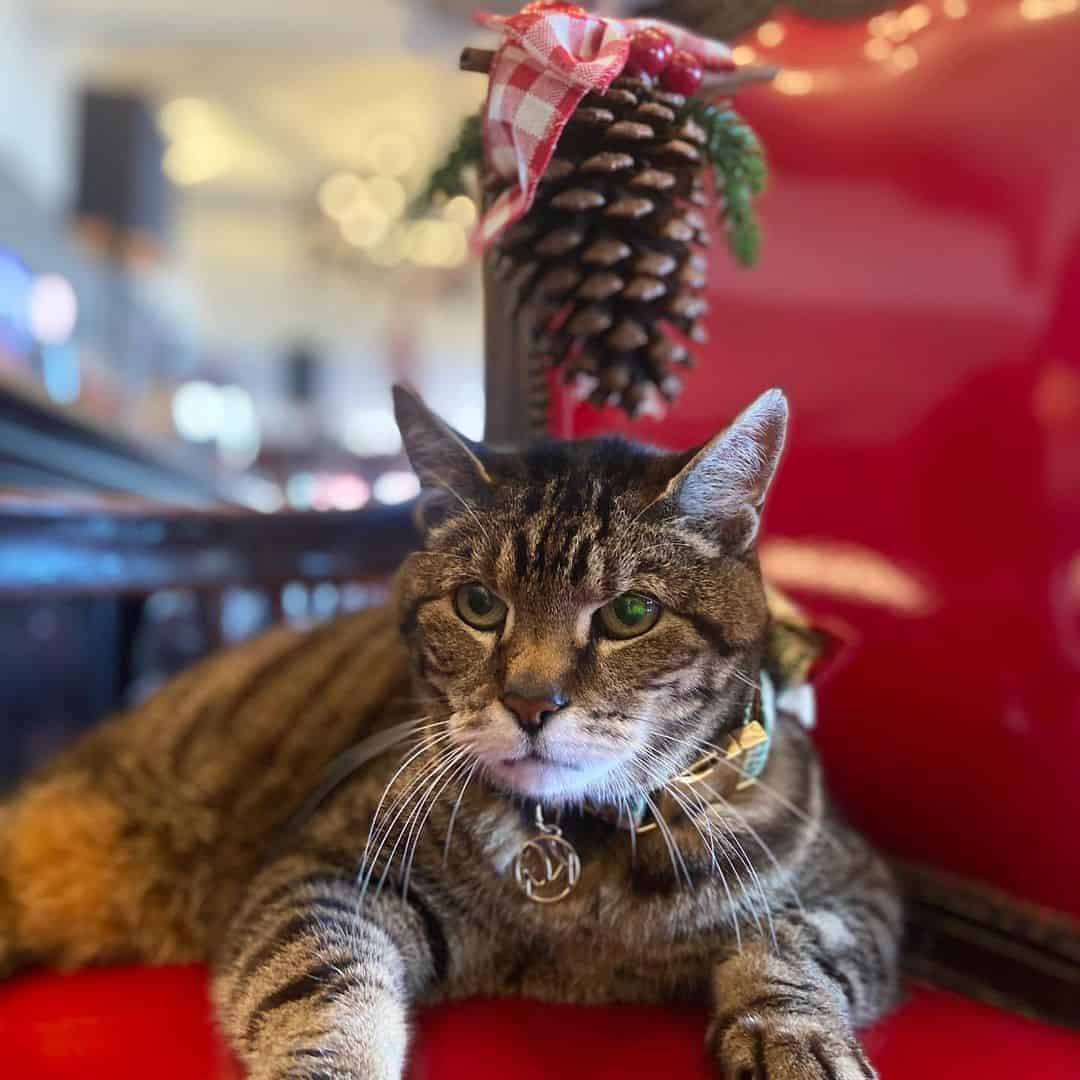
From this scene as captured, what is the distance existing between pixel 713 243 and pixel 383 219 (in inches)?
175

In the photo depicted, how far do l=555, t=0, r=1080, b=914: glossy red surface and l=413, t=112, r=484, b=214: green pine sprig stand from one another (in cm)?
22

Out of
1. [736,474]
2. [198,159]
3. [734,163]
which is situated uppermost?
[198,159]

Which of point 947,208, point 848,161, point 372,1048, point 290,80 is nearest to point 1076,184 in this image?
point 947,208

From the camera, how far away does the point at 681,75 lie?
75 cm

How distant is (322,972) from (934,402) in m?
0.70

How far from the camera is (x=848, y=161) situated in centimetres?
98

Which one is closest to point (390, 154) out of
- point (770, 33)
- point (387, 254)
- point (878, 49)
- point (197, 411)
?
point (387, 254)

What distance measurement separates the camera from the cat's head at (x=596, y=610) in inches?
27.2

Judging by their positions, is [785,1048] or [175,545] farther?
[175,545]

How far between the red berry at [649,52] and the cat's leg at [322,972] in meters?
0.64

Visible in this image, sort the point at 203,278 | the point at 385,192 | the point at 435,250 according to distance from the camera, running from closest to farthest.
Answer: the point at 385,192 → the point at 435,250 → the point at 203,278

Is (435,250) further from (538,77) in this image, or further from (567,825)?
(567,825)

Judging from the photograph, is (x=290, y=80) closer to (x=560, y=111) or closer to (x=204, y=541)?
(x=204, y=541)

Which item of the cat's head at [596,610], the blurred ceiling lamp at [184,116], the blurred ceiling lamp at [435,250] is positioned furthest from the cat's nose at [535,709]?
the blurred ceiling lamp at [184,116]
